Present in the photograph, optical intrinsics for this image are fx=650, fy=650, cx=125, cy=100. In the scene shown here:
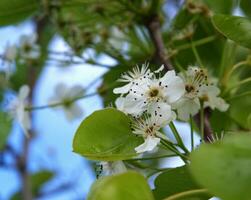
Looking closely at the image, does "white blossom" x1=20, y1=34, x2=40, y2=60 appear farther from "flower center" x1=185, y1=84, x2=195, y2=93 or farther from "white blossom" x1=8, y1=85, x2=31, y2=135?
"flower center" x1=185, y1=84, x2=195, y2=93

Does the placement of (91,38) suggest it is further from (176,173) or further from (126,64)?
(176,173)

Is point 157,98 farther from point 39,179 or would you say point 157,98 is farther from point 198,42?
point 39,179

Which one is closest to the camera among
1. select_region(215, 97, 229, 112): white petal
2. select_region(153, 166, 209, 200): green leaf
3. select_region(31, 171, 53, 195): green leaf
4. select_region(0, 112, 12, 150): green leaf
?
select_region(153, 166, 209, 200): green leaf

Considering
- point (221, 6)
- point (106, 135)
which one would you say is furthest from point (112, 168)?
point (221, 6)

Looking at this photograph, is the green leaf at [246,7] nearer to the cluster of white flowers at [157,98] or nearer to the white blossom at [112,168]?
the cluster of white flowers at [157,98]

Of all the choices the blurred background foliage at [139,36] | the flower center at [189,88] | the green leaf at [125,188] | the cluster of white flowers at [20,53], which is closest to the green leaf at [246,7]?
the blurred background foliage at [139,36]

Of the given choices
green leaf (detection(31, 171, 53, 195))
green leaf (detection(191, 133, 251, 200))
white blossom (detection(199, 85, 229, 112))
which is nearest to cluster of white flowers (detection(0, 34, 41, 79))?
white blossom (detection(199, 85, 229, 112))
